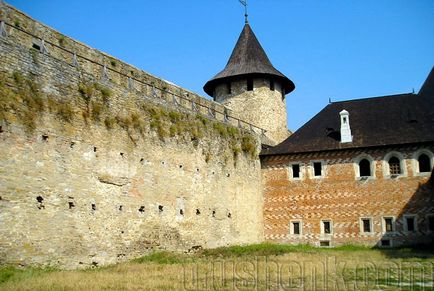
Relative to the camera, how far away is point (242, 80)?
28.5 metres

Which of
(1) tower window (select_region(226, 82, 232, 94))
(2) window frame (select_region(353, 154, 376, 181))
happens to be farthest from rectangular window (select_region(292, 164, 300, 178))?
(1) tower window (select_region(226, 82, 232, 94))

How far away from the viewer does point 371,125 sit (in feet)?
78.1

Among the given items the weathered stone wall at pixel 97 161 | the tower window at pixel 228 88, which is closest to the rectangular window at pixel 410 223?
the weathered stone wall at pixel 97 161

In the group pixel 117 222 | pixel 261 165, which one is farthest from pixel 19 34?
pixel 261 165

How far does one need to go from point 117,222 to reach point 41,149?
354 centimetres

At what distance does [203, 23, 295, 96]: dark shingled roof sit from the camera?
28.3 metres

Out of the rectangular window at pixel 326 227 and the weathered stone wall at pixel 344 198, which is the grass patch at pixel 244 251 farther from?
the weathered stone wall at pixel 344 198

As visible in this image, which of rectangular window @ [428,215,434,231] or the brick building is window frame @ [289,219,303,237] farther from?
rectangular window @ [428,215,434,231]

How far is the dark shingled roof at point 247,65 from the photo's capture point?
2831 cm

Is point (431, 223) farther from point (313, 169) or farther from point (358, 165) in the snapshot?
point (313, 169)

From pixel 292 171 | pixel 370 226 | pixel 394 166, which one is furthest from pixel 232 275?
pixel 394 166

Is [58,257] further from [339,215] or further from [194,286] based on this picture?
[339,215]

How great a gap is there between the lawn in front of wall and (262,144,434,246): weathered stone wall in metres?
5.83

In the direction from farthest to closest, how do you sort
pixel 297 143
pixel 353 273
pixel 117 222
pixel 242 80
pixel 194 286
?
pixel 242 80
pixel 297 143
pixel 117 222
pixel 353 273
pixel 194 286
